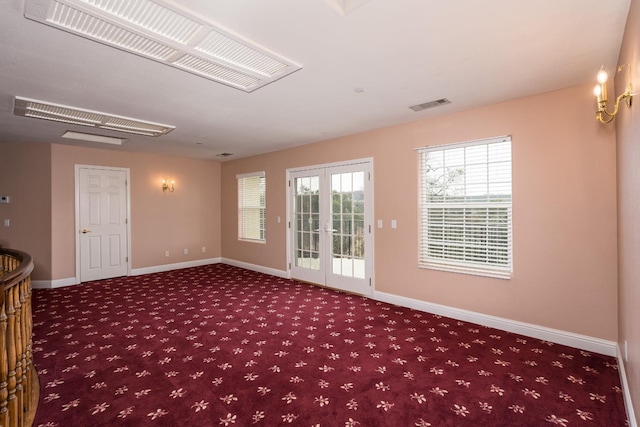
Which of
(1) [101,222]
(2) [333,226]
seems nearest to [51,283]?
(1) [101,222]

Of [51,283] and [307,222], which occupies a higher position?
[307,222]

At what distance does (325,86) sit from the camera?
10.6 ft

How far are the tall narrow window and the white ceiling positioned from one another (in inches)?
107

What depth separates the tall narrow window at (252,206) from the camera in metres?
7.06

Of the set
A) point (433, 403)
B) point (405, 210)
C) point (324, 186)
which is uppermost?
point (324, 186)

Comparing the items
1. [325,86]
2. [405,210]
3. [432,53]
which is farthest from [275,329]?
[432,53]

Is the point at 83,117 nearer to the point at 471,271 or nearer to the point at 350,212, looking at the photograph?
the point at 350,212

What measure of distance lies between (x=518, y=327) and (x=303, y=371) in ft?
8.15

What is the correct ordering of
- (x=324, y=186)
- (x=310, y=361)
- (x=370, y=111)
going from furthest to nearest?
(x=324, y=186) < (x=370, y=111) < (x=310, y=361)

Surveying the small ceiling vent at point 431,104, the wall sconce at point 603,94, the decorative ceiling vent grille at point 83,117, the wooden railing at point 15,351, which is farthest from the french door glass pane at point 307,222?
the wooden railing at point 15,351

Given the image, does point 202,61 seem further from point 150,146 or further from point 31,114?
point 150,146

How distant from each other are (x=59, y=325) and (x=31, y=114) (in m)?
2.62

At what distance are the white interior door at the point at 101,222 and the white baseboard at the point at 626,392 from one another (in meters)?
7.55

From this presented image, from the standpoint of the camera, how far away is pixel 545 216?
3.40 metres
